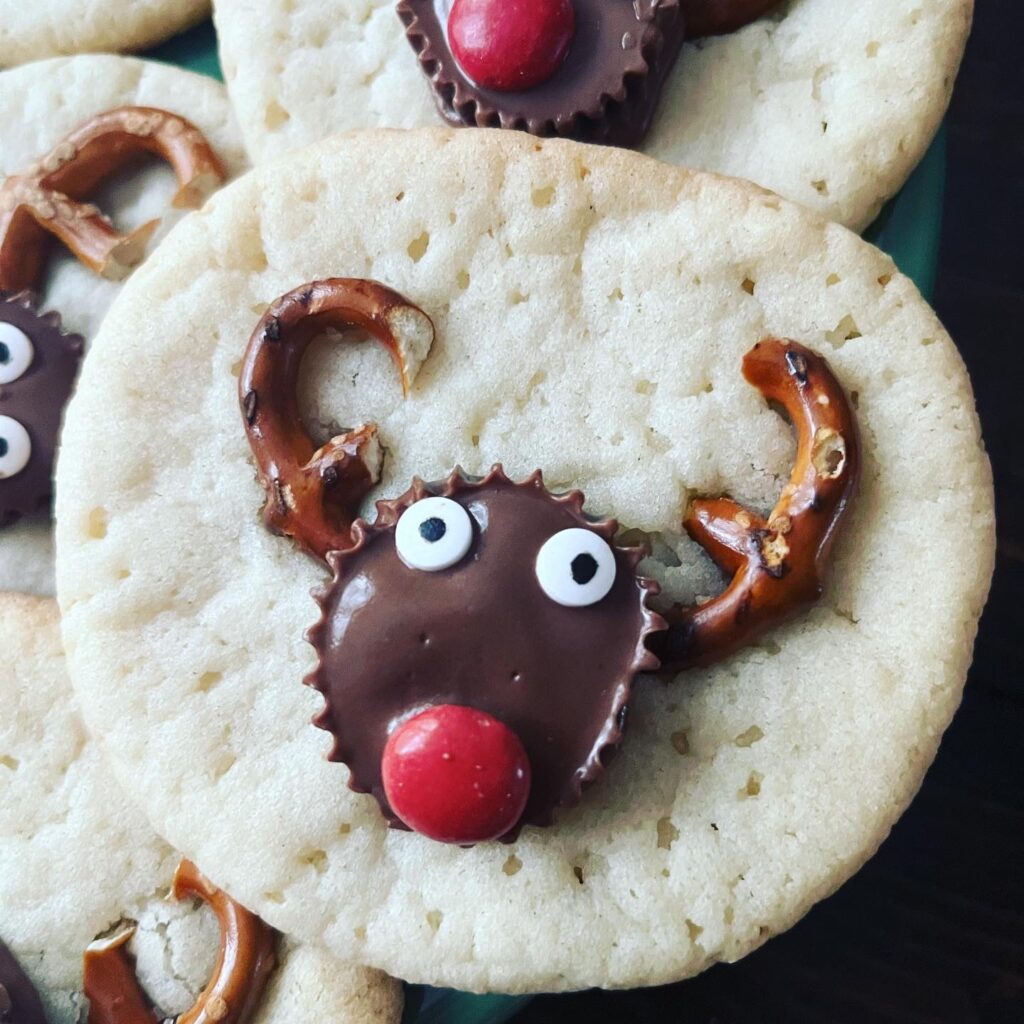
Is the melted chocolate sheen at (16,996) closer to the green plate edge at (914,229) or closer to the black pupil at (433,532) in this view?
the green plate edge at (914,229)

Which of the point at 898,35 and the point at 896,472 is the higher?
the point at 898,35

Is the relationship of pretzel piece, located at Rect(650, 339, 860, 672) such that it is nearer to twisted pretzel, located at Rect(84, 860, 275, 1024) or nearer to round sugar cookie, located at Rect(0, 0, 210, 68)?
twisted pretzel, located at Rect(84, 860, 275, 1024)

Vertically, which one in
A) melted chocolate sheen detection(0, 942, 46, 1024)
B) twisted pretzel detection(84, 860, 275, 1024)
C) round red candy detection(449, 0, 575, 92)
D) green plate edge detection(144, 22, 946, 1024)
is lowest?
twisted pretzel detection(84, 860, 275, 1024)

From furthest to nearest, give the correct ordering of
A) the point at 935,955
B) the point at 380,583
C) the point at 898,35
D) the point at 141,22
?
1. the point at 935,955
2. the point at 141,22
3. the point at 898,35
4. the point at 380,583

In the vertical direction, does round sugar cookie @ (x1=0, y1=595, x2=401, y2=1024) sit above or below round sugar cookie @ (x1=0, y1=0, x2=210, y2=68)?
below

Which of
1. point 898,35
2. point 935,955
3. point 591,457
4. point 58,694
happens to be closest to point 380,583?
point 591,457

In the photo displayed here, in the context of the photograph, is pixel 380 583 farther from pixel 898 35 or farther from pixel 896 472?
pixel 898 35

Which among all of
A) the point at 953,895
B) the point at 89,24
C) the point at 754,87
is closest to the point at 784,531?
the point at 754,87

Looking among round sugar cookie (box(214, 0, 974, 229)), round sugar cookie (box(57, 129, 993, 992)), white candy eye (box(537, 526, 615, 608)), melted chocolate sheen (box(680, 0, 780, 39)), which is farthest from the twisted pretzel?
melted chocolate sheen (box(680, 0, 780, 39))
